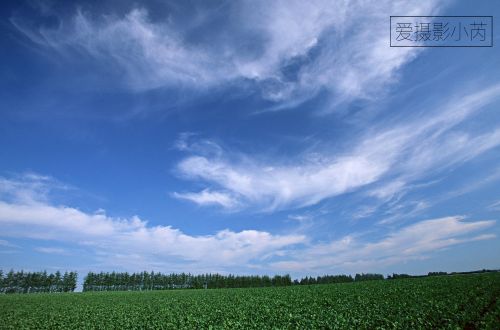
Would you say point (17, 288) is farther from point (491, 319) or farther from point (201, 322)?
point (491, 319)

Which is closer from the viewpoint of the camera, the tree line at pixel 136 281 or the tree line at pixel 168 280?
the tree line at pixel 168 280

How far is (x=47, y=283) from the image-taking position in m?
170

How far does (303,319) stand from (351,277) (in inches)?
5594

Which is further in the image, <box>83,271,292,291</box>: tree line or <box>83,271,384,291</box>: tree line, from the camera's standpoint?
<box>83,271,292,291</box>: tree line

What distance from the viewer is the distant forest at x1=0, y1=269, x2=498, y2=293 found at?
149 metres

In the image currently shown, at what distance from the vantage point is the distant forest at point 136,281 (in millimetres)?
149375

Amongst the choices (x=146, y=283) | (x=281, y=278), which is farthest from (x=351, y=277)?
(x=146, y=283)

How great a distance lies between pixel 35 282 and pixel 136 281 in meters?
51.0

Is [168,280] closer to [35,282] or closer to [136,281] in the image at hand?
[136,281]

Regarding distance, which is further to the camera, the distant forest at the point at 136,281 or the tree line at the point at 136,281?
the tree line at the point at 136,281

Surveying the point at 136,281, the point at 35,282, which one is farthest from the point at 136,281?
the point at 35,282

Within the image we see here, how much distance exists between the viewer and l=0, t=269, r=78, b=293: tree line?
6329 inches

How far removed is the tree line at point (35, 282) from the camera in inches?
6329

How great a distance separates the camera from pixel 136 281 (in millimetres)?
190750
